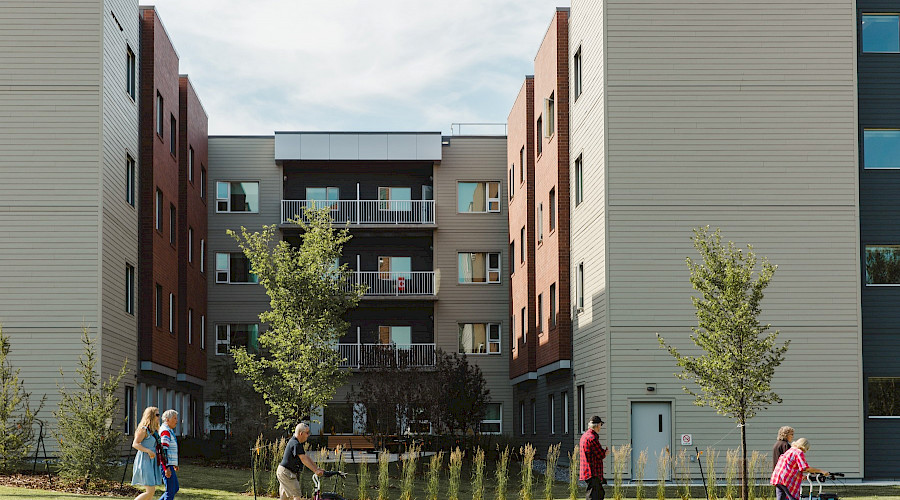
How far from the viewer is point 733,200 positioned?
2608cm

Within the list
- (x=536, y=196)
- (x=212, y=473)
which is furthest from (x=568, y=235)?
(x=212, y=473)

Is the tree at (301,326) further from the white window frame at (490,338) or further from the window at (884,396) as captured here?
the white window frame at (490,338)

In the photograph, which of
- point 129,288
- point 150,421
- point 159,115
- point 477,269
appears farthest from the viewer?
point 477,269

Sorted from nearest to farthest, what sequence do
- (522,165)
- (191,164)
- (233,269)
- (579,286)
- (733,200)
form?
1. (733,200)
2. (579,286)
3. (522,165)
4. (191,164)
5. (233,269)

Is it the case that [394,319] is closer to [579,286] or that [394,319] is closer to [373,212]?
[373,212]

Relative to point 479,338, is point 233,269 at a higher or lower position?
higher

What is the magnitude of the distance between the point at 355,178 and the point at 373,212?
8.58 ft

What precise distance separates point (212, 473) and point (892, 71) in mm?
20202

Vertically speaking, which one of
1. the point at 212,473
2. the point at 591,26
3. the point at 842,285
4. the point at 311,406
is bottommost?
the point at 212,473

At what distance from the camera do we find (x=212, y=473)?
26312 millimetres

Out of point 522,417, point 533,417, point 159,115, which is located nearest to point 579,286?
point 533,417

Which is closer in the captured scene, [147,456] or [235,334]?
[147,456]

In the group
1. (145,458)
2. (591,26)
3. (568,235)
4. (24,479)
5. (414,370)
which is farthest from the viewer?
(414,370)

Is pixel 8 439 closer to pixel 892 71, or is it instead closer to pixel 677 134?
pixel 677 134
